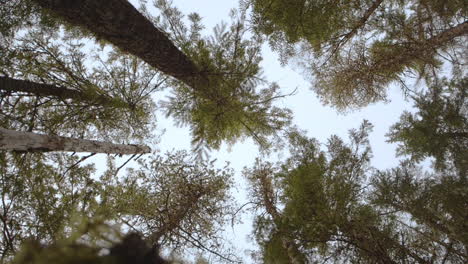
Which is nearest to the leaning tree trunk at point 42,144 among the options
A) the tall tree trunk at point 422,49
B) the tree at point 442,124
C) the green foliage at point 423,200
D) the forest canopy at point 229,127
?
the forest canopy at point 229,127

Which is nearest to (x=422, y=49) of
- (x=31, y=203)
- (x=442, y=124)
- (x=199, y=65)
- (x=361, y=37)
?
(x=361, y=37)

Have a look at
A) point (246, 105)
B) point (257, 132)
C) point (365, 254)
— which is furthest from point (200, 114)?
point (365, 254)

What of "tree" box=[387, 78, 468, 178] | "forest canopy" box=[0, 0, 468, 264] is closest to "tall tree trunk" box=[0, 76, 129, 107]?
"forest canopy" box=[0, 0, 468, 264]

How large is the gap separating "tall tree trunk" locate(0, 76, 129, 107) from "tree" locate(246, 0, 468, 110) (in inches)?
141

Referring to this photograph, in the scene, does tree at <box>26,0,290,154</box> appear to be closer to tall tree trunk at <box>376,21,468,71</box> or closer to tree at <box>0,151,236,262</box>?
tree at <box>0,151,236,262</box>

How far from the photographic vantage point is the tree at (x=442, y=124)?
6.65 metres

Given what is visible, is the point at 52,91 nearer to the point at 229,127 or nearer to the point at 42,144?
the point at 42,144

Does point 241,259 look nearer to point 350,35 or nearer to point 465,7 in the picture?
point 350,35

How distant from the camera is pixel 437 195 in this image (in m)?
4.84

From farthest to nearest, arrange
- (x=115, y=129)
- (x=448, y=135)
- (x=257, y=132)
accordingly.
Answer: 1. (x=257, y=132)
2. (x=448, y=135)
3. (x=115, y=129)

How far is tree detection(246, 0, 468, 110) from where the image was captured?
5.40 metres

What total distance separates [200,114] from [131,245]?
5.46 meters

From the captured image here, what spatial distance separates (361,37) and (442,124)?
3461 millimetres

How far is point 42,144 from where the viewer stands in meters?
3.27
